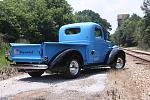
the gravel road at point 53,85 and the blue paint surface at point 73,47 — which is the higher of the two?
the blue paint surface at point 73,47

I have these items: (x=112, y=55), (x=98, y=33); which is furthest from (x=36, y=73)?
(x=112, y=55)

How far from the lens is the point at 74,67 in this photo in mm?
14789

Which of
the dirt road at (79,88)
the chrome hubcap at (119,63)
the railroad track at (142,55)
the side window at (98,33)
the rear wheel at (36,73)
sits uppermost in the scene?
the side window at (98,33)

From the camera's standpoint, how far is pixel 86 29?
16.6m

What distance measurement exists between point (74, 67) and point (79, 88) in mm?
2785

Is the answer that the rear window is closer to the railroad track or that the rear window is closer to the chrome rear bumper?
the chrome rear bumper

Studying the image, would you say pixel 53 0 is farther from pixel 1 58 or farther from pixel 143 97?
pixel 143 97

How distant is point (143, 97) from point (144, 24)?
64.9 metres

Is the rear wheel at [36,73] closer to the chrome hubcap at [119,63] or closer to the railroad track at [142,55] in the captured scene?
the chrome hubcap at [119,63]

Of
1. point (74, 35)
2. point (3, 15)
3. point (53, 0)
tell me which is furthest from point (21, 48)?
point (53, 0)

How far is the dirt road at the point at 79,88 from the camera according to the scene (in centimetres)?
1054

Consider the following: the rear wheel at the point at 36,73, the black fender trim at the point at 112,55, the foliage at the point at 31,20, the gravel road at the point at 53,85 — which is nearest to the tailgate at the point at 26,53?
the gravel road at the point at 53,85

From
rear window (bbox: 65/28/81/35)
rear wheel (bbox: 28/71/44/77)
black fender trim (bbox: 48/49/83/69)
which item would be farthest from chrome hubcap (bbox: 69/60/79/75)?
rear window (bbox: 65/28/81/35)

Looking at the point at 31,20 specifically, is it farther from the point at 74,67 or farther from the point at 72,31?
the point at 74,67
